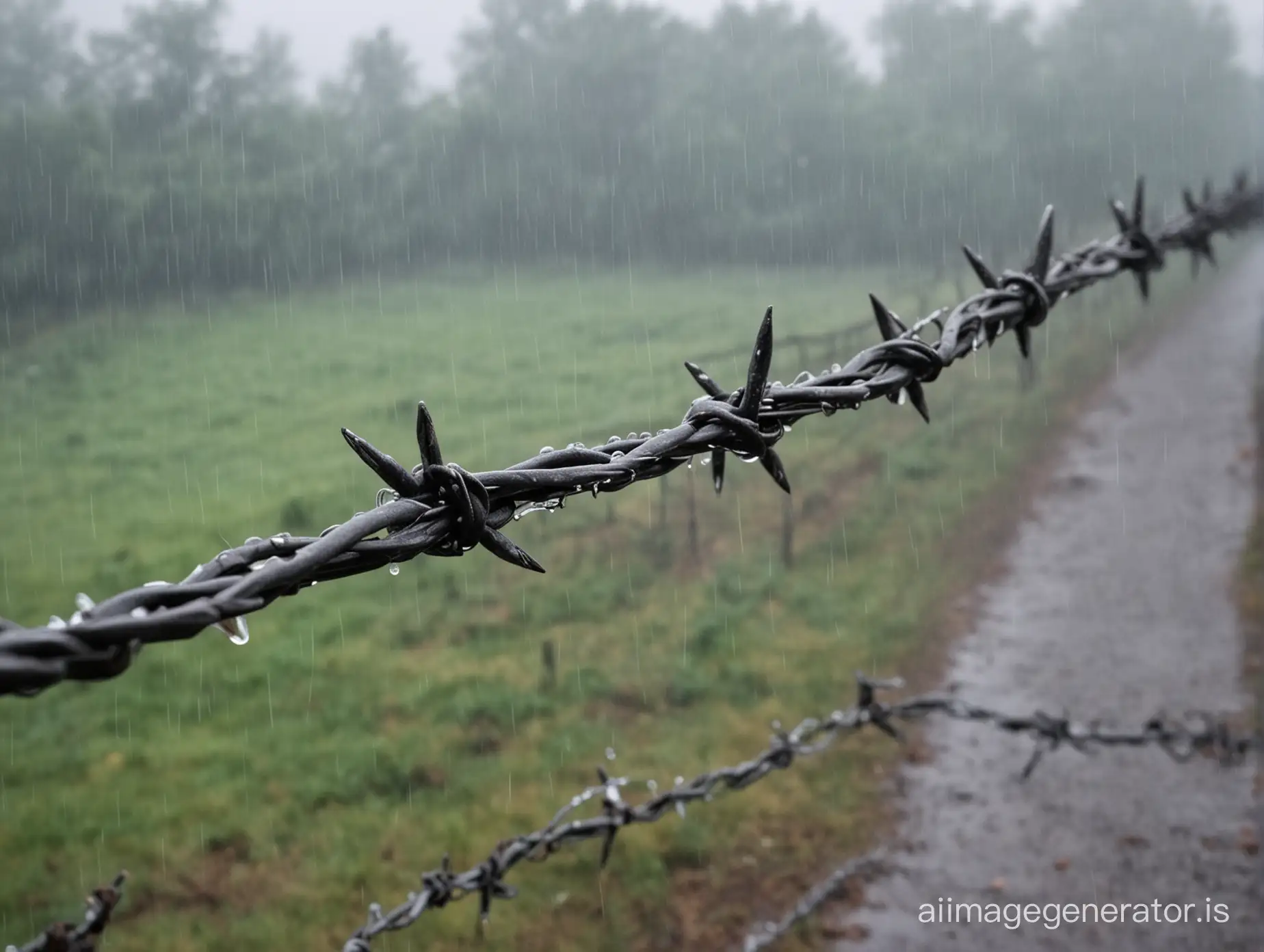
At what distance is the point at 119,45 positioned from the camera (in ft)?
55.7

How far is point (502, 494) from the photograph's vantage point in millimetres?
844

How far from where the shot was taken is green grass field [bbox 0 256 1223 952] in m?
3.68

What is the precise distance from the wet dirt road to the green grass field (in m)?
0.36

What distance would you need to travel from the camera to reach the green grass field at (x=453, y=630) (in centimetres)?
368

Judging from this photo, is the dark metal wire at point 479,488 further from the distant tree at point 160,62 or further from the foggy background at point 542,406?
the distant tree at point 160,62

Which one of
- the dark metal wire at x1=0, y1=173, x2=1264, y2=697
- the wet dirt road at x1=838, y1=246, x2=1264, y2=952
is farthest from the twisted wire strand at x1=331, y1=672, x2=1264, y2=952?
the dark metal wire at x1=0, y1=173, x2=1264, y2=697

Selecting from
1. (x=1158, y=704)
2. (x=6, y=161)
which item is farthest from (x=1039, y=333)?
(x=6, y=161)

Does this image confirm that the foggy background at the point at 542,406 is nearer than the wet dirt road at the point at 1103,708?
No

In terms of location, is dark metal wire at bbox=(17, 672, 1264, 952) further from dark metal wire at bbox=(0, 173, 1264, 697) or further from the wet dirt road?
dark metal wire at bbox=(0, 173, 1264, 697)

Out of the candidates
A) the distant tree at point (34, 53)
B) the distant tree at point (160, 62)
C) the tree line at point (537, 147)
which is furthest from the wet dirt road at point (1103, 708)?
the distant tree at point (34, 53)

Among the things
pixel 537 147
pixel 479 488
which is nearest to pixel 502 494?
pixel 479 488

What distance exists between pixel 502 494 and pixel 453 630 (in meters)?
5.41

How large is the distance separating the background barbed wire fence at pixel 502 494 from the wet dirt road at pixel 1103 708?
166cm

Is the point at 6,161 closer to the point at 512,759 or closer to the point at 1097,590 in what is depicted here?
the point at 512,759
